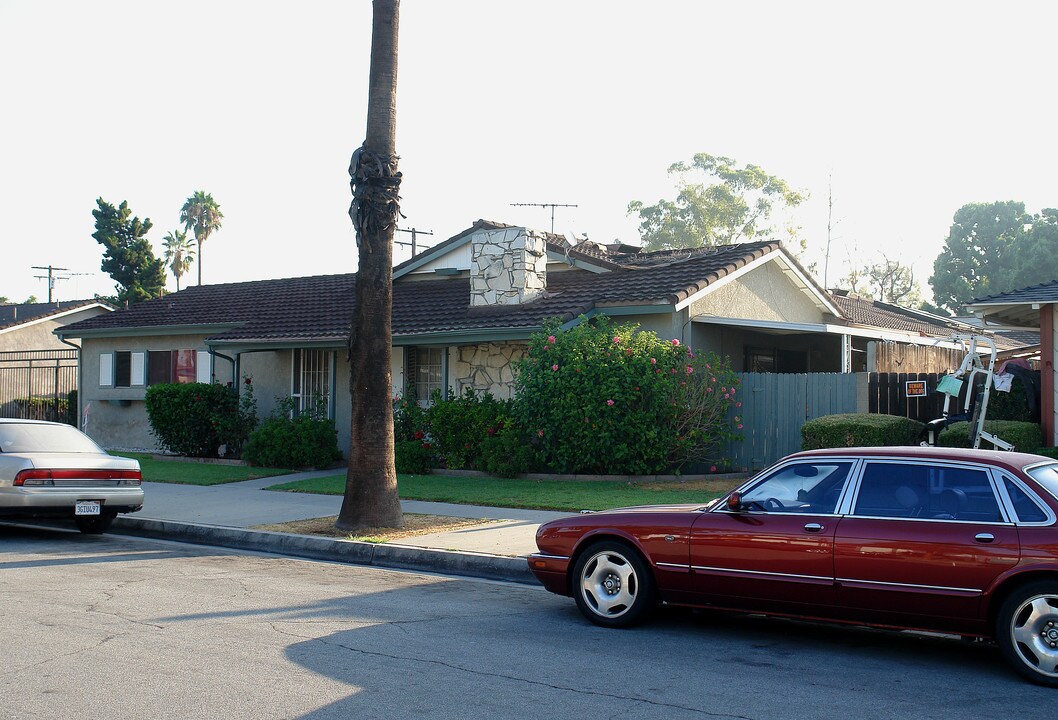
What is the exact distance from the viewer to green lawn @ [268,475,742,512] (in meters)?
14.2

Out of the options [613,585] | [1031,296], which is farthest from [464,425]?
[613,585]

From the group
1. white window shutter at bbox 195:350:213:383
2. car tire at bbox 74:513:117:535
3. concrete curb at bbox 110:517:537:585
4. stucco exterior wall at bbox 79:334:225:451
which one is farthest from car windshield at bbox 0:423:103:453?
white window shutter at bbox 195:350:213:383

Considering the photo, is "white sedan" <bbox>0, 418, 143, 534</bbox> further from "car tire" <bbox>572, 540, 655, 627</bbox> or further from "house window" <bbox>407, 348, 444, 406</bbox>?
"house window" <bbox>407, 348, 444, 406</bbox>

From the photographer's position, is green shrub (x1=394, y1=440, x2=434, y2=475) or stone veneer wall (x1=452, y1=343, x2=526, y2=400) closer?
green shrub (x1=394, y1=440, x2=434, y2=475)

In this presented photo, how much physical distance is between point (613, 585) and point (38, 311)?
151ft

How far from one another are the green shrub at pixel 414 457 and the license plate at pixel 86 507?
20.9 ft

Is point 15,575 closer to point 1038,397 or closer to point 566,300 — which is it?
point 566,300

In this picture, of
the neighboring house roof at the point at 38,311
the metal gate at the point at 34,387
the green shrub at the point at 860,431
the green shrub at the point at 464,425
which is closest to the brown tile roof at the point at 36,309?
the neighboring house roof at the point at 38,311

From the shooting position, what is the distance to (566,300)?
19234 mm

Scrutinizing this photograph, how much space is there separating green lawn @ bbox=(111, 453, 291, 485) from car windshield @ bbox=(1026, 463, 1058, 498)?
14.2 meters

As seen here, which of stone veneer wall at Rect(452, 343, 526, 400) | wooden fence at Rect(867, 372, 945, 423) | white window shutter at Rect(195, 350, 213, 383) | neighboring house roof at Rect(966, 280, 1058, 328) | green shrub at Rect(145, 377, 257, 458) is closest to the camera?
neighboring house roof at Rect(966, 280, 1058, 328)

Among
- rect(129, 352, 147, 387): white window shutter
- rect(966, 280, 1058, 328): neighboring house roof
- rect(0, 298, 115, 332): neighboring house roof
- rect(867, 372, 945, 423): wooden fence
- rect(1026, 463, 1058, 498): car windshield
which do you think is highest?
rect(0, 298, 115, 332): neighboring house roof

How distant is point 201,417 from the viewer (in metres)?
21.3

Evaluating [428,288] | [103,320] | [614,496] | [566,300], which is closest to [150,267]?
[103,320]
